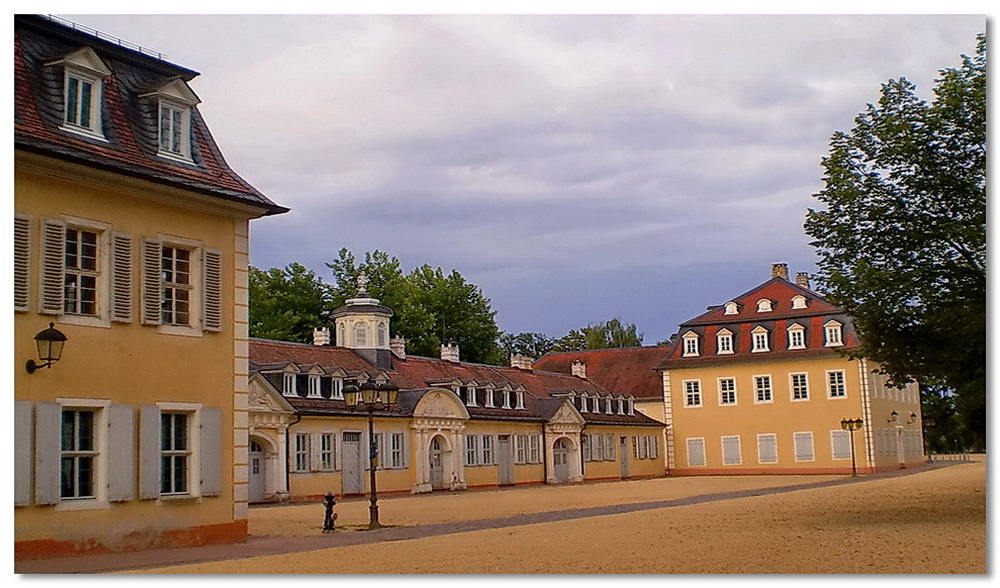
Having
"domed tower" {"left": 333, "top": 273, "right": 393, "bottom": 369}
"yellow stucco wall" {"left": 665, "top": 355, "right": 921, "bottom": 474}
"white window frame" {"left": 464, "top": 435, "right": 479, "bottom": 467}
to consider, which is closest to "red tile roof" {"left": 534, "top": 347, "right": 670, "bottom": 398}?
"yellow stucco wall" {"left": 665, "top": 355, "right": 921, "bottom": 474}

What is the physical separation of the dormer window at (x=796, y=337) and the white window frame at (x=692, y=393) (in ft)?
16.0

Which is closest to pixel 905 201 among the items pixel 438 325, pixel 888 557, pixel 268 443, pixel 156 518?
pixel 888 557

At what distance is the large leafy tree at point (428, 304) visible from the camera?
59719 millimetres

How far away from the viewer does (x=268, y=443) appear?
3388 cm

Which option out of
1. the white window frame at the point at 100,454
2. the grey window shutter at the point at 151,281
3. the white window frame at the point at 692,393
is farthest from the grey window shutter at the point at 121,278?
the white window frame at the point at 692,393

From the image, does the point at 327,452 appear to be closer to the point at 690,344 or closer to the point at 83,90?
the point at 83,90

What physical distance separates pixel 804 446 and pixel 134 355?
4245 centimetres

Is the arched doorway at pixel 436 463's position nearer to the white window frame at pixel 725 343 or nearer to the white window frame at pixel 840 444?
the white window frame at pixel 725 343

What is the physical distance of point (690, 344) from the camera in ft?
188

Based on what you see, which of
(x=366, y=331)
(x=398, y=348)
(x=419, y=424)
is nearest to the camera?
(x=419, y=424)

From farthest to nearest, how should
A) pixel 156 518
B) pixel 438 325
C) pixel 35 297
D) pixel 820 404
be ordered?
pixel 438 325 < pixel 820 404 < pixel 156 518 < pixel 35 297

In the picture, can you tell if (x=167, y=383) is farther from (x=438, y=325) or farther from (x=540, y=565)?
(x=438, y=325)

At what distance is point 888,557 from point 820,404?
4069 cm

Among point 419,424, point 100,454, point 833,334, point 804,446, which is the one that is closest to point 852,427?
point 804,446
